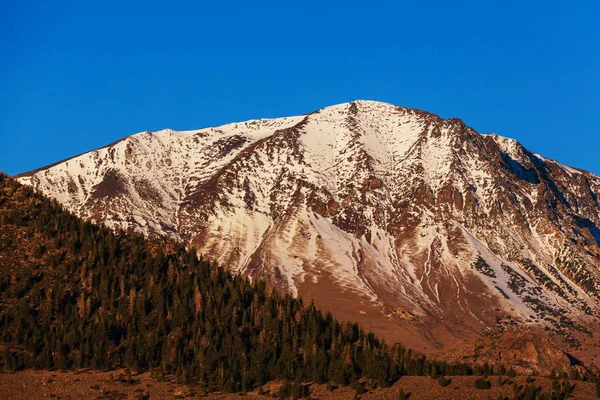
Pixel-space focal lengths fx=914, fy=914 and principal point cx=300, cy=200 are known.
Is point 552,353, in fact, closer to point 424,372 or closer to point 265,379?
point 424,372

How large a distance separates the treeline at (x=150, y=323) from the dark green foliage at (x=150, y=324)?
0.76 ft

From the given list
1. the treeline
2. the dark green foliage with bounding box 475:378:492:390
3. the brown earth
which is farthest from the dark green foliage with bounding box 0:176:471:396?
the dark green foliage with bounding box 475:378:492:390

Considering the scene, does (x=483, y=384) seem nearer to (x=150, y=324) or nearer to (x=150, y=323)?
(x=150, y=324)

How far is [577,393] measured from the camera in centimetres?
11912

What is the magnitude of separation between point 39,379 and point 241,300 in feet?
186

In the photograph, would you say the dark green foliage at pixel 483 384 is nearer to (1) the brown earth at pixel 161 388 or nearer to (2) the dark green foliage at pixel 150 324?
(1) the brown earth at pixel 161 388

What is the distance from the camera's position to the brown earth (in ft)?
410

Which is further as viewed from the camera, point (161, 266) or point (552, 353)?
point (161, 266)

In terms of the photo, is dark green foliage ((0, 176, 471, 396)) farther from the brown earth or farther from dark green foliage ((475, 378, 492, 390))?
dark green foliage ((475, 378, 492, 390))

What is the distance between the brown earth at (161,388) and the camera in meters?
125

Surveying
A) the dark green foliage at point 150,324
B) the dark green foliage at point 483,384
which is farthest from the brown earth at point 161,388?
the dark green foliage at point 150,324

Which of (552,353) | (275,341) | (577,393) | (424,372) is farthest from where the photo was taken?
(552,353)

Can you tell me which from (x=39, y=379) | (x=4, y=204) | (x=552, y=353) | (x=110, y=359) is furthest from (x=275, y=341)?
(x=4, y=204)

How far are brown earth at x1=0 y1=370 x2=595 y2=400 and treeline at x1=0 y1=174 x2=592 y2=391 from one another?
9.73ft
